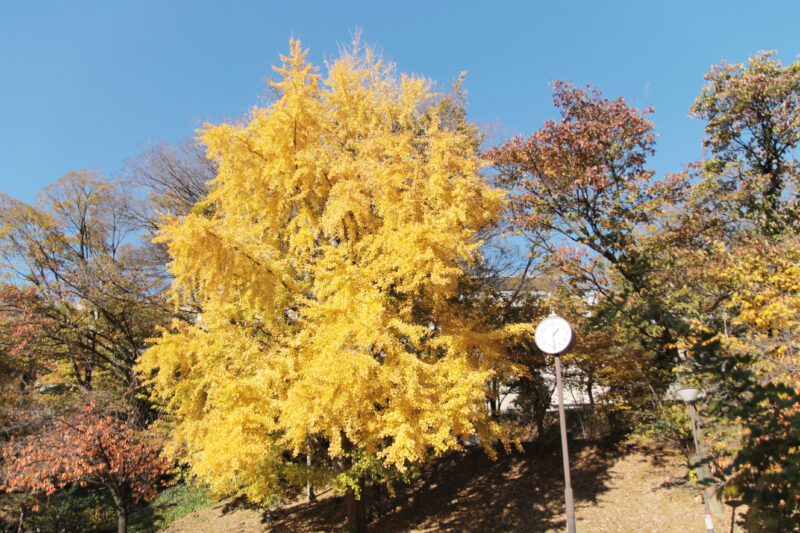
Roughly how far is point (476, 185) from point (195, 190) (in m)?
13.4

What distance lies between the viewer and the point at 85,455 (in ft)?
29.6

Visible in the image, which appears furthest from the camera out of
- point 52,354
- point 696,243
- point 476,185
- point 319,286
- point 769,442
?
point 52,354

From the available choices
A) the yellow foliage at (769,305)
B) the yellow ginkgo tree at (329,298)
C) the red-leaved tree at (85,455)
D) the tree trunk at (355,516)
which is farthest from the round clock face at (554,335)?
the red-leaved tree at (85,455)

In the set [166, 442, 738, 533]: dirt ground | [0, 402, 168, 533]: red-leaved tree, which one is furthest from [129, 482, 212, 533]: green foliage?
[0, 402, 168, 533]: red-leaved tree

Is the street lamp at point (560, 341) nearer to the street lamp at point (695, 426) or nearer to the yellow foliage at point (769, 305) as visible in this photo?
the street lamp at point (695, 426)

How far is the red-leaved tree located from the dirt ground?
133 inches

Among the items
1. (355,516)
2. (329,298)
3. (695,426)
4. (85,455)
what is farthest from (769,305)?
(85,455)

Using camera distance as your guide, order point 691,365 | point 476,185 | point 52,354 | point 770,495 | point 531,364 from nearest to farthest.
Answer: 1. point 770,495
2. point 691,365
3. point 476,185
4. point 531,364
5. point 52,354

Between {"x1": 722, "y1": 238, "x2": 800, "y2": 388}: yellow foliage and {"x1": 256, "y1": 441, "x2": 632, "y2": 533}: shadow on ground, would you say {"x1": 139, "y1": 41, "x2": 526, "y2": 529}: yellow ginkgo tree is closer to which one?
{"x1": 256, "y1": 441, "x2": 632, "y2": 533}: shadow on ground

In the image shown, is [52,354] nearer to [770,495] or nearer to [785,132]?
[770,495]

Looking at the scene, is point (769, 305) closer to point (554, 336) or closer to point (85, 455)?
point (554, 336)

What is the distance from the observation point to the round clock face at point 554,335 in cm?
539

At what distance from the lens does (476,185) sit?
8.09 metres

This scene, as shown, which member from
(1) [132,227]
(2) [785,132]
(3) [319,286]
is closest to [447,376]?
(3) [319,286]
